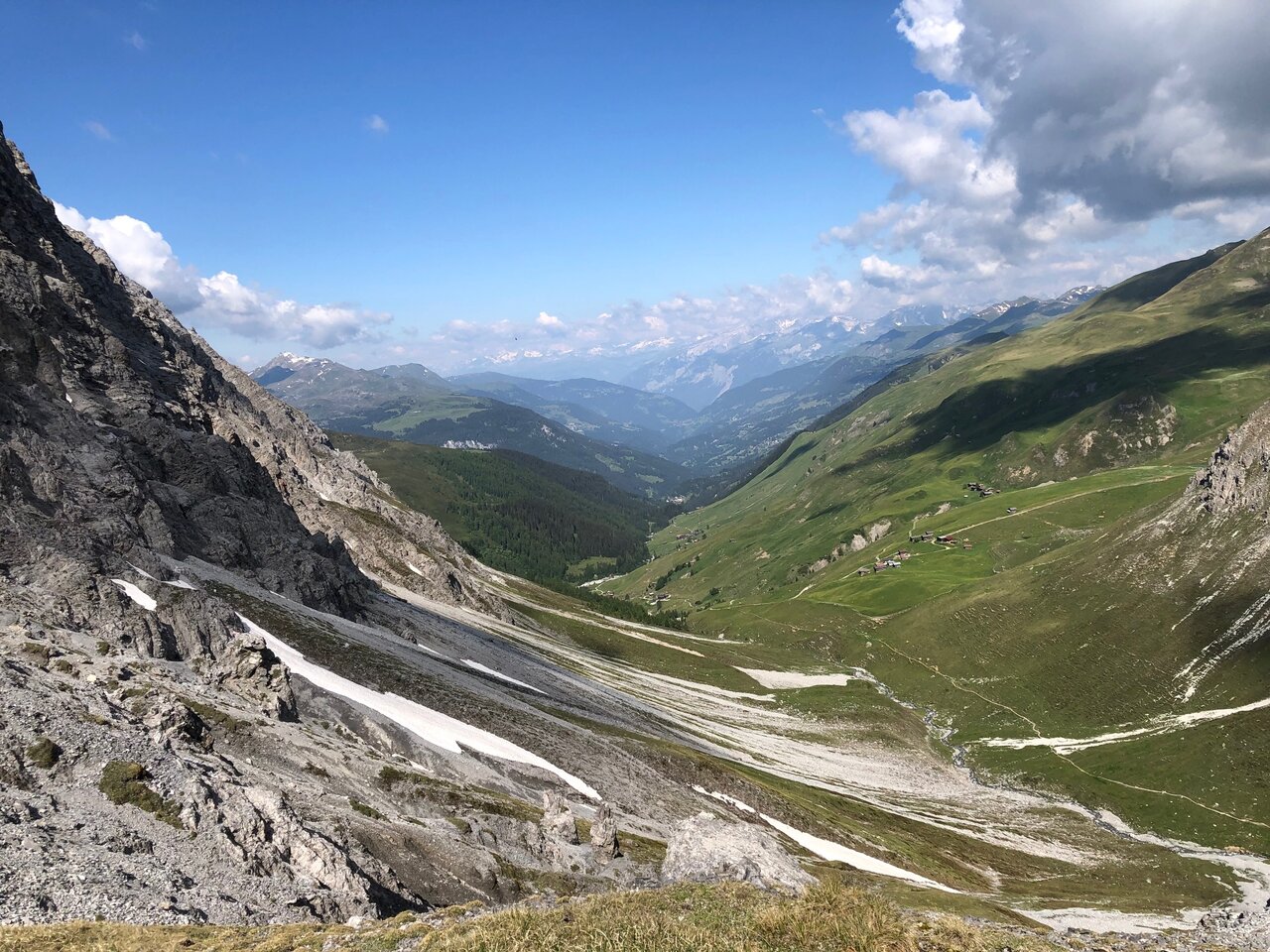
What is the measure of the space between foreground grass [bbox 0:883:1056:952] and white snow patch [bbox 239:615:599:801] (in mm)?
28769

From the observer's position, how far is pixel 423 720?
55.1m

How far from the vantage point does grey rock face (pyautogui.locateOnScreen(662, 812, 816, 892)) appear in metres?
33.7

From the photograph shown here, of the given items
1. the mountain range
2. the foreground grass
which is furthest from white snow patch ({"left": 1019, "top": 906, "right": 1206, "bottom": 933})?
the foreground grass

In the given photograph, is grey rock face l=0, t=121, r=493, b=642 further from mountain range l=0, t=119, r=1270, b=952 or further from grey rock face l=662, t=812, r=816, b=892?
grey rock face l=662, t=812, r=816, b=892

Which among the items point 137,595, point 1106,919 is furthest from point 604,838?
point 1106,919

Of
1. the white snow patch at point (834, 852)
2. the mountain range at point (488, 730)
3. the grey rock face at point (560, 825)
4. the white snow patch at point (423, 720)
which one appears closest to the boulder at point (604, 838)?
the mountain range at point (488, 730)

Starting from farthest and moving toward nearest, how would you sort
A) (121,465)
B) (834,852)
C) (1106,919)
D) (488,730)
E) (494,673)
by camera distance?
1. (494,673)
2. (121,465)
3. (834,852)
4. (488,730)
5. (1106,919)

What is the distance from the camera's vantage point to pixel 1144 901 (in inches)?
2355

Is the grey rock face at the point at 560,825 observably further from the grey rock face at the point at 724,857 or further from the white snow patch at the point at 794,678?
the white snow patch at the point at 794,678

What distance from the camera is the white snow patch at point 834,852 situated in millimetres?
58938

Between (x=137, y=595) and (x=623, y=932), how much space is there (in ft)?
164

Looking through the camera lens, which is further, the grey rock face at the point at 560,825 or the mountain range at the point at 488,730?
the grey rock face at the point at 560,825

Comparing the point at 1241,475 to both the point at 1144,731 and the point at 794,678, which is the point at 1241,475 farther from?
the point at 794,678

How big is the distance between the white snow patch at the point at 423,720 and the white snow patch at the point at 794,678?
10206 cm
